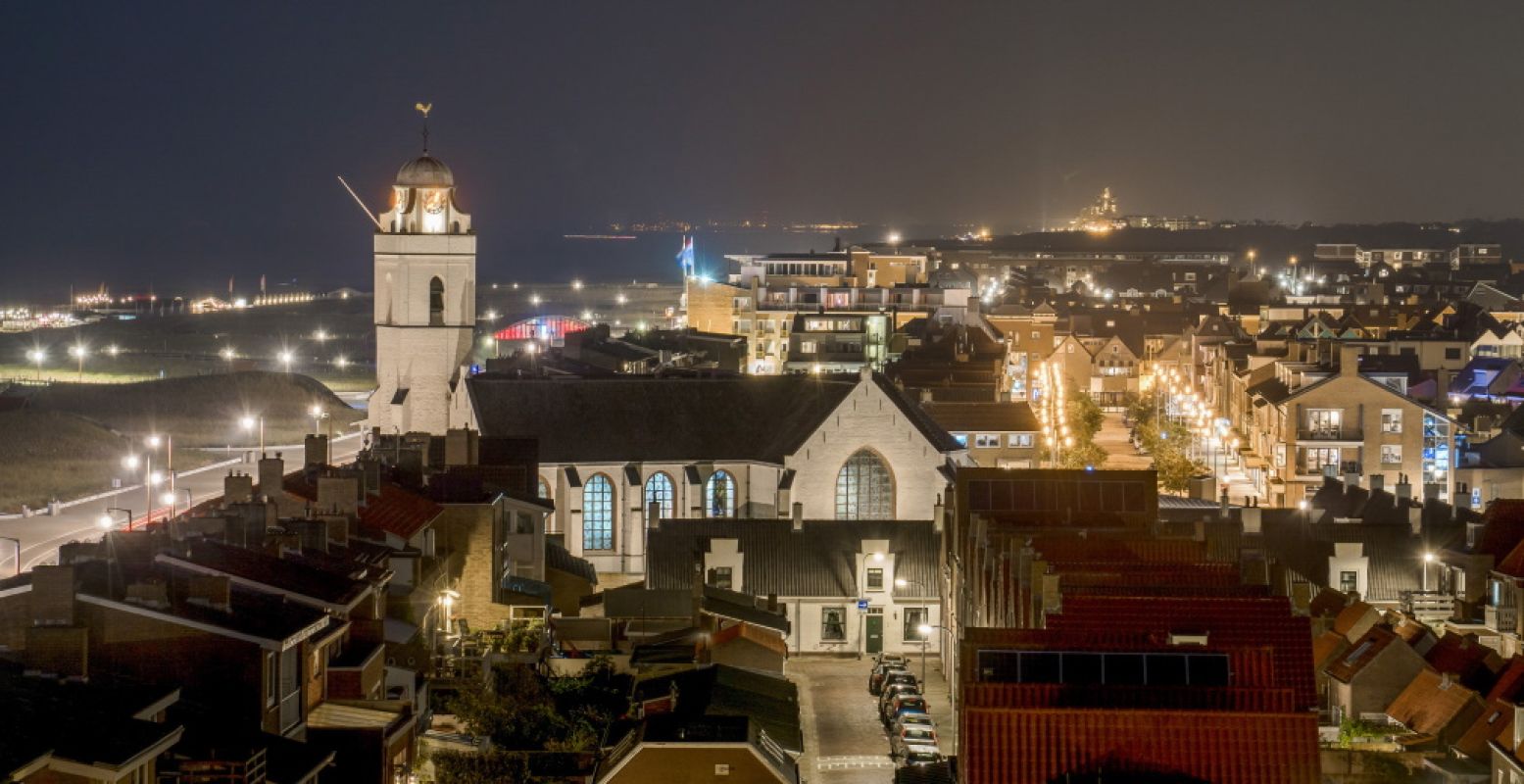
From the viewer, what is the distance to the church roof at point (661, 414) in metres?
60.8

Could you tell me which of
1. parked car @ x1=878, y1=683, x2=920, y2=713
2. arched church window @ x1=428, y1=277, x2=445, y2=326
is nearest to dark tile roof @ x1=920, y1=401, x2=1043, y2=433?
arched church window @ x1=428, y1=277, x2=445, y2=326

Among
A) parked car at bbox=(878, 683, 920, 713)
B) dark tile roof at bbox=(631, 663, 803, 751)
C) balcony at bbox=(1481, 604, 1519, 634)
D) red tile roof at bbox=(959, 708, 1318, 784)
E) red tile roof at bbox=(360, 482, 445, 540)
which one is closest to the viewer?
red tile roof at bbox=(959, 708, 1318, 784)

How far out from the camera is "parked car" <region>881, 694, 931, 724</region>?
39.8 metres

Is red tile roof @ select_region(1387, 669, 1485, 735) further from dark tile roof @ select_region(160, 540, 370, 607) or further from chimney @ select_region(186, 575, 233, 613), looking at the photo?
chimney @ select_region(186, 575, 233, 613)

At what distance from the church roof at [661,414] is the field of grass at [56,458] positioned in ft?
53.2

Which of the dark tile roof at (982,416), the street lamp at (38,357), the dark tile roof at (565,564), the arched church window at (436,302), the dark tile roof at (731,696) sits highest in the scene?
the street lamp at (38,357)

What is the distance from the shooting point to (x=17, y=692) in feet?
70.8

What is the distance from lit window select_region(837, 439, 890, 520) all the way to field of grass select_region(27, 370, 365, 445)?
131 ft

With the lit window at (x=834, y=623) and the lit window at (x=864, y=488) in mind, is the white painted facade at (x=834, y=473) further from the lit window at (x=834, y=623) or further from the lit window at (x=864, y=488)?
the lit window at (x=834, y=623)

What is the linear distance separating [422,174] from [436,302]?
4163mm

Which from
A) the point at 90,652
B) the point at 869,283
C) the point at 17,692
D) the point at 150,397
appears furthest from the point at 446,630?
the point at 869,283

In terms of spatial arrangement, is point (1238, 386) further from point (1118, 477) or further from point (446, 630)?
point (446, 630)

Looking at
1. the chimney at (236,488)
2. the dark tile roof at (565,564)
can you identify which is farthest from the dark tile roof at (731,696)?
the dark tile roof at (565,564)

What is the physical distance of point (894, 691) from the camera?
41844 millimetres
